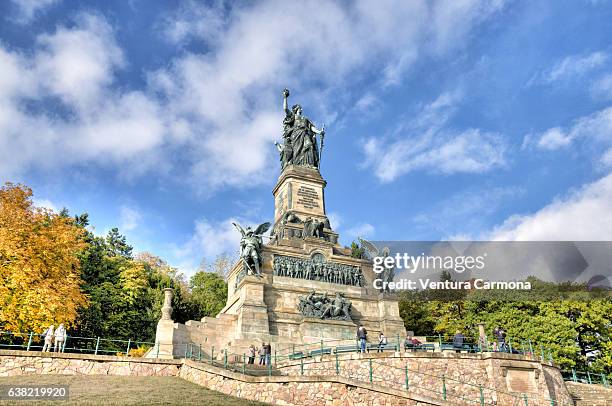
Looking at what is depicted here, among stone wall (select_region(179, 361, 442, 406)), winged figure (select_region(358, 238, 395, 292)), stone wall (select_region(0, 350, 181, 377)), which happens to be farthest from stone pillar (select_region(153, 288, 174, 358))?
winged figure (select_region(358, 238, 395, 292))

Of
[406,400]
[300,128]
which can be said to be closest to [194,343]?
[406,400]

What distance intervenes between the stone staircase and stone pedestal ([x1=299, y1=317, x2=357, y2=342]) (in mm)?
10681

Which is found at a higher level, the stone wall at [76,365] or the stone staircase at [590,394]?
the stone wall at [76,365]

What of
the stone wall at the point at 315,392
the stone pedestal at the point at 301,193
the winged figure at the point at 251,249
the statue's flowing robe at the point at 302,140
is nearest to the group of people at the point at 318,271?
the winged figure at the point at 251,249

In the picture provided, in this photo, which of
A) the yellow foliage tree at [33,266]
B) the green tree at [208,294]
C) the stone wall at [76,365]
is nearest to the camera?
the stone wall at [76,365]

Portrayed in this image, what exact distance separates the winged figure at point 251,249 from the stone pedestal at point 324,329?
3.87m

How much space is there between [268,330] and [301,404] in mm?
11451

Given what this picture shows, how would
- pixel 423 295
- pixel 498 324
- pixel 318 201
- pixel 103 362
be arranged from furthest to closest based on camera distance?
pixel 423 295 < pixel 498 324 < pixel 318 201 < pixel 103 362

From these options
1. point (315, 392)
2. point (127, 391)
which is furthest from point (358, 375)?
point (127, 391)

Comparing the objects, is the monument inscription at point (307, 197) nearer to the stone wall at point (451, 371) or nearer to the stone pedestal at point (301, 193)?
the stone pedestal at point (301, 193)

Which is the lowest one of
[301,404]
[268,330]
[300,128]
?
[301,404]

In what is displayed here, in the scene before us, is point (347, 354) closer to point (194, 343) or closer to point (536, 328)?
point (194, 343)

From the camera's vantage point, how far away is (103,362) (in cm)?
2080

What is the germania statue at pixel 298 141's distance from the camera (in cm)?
4003
